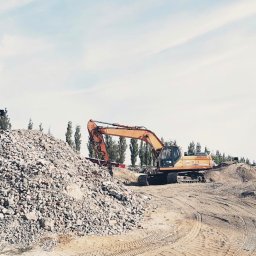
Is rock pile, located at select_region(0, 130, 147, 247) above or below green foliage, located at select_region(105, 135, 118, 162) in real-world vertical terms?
below

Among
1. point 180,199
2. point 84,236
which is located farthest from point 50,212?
point 180,199

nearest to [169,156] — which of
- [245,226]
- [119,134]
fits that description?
[119,134]

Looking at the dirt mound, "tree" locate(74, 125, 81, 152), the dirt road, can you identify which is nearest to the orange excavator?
the dirt mound

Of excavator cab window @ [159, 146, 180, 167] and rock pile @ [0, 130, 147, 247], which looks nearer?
rock pile @ [0, 130, 147, 247]

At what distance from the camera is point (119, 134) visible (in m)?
29.2

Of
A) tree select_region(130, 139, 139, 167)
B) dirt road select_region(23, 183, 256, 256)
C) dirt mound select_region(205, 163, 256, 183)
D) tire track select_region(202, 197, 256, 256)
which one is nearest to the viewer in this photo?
dirt road select_region(23, 183, 256, 256)

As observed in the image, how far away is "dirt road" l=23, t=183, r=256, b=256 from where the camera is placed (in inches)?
538

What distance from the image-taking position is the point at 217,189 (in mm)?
26719

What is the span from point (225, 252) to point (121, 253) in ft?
11.3

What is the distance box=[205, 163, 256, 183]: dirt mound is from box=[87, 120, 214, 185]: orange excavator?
9.89 feet

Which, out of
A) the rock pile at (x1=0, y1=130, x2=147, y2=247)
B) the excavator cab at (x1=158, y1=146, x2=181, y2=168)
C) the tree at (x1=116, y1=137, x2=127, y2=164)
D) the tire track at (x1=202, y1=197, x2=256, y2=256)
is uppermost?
the tree at (x1=116, y1=137, x2=127, y2=164)

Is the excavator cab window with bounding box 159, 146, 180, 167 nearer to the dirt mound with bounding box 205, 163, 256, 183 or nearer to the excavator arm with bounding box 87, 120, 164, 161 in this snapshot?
the excavator arm with bounding box 87, 120, 164, 161

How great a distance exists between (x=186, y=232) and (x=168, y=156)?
45.6 feet

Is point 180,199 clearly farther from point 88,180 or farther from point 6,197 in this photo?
point 6,197
